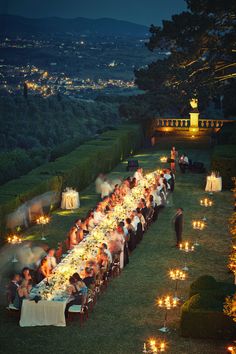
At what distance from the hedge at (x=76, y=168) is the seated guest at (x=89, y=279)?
22.0ft

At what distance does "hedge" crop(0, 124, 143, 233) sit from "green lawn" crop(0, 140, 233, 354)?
1510mm

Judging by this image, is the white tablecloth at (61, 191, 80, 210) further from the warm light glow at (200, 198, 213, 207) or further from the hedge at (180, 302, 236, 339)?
the hedge at (180, 302, 236, 339)

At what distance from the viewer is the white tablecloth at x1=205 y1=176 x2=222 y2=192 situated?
106 ft

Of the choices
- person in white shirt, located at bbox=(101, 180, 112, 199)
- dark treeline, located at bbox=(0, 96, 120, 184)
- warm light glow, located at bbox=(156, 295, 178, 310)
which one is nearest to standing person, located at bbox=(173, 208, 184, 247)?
warm light glow, located at bbox=(156, 295, 178, 310)

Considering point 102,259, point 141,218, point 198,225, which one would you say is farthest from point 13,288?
point 198,225

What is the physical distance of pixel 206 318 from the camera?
14.5m

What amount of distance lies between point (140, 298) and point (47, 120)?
72004 mm

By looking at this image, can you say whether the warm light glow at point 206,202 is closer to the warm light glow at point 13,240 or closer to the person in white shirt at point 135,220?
the person in white shirt at point 135,220

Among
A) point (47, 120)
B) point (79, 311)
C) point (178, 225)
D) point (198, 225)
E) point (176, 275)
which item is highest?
point (47, 120)

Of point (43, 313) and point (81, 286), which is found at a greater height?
point (81, 286)

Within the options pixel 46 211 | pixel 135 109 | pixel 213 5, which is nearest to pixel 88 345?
pixel 46 211

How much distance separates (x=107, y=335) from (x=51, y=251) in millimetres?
3616

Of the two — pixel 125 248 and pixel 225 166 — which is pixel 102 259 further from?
pixel 225 166

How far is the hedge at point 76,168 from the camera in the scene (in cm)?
2475
